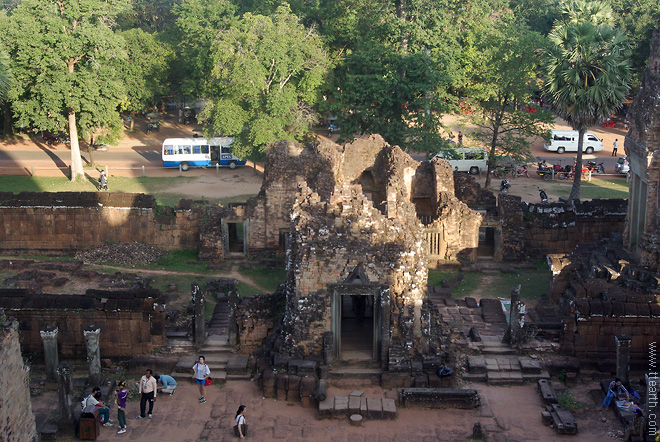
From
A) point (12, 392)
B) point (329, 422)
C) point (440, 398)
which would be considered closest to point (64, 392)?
point (12, 392)

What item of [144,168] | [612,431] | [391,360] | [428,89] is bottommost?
[612,431]

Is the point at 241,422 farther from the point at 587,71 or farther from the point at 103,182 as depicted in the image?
the point at 103,182

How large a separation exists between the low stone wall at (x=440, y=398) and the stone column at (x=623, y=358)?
389 centimetres

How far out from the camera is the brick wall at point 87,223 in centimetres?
3142

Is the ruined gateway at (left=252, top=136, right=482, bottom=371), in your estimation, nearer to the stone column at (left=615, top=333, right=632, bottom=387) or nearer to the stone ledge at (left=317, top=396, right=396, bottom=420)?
the stone ledge at (left=317, top=396, right=396, bottom=420)

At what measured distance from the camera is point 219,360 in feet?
71.1

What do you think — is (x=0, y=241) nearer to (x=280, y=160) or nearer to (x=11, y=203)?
(x=11, y=203)

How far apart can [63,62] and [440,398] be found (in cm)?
2836

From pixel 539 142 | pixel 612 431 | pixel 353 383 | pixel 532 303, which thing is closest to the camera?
pixel 612 431

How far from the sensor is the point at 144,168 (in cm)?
4616

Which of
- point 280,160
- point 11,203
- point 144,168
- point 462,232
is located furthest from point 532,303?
point 144,168

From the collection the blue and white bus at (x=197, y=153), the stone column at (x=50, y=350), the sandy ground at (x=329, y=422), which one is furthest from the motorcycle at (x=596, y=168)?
the stone column at (x=50, y=350)

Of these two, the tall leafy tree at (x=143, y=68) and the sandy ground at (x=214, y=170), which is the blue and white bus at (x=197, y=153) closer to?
the sandy ground at (x=214, y=170)

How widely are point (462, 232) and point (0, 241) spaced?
715 inches
